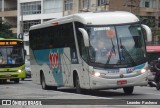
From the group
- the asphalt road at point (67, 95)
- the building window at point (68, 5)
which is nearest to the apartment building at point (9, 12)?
the building window at point (68, 5)

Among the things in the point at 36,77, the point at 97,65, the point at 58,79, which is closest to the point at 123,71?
the point at 97,65

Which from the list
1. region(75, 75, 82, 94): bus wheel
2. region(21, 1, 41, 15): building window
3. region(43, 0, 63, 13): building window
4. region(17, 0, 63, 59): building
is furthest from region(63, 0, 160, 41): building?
region(75, 75, 82, 94): bus wheel

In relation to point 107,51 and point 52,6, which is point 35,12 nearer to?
point 52,6

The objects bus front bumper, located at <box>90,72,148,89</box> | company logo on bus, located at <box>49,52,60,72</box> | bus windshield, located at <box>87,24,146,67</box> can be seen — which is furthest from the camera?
company logo on bus, located at <box>49,52,60,72</box>

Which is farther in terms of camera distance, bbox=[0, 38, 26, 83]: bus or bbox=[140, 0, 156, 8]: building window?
bbox=[140, 0, 156, 8]: building window

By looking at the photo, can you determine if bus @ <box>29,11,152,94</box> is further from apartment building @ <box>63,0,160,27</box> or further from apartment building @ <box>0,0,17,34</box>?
apartment building @ <box>0,0,17,34</box>

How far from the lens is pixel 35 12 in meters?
82.1

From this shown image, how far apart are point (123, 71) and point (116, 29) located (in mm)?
1645

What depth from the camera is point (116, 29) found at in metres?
20.6

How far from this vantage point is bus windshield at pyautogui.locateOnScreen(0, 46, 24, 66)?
34.3 metres

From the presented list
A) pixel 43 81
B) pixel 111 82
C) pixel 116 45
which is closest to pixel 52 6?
pixel 43 81

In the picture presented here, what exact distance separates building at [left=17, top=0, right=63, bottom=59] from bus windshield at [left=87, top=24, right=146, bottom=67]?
5600 cm

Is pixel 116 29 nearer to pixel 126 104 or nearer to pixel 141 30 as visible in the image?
pixel 141 30

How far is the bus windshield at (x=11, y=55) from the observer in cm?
3434
